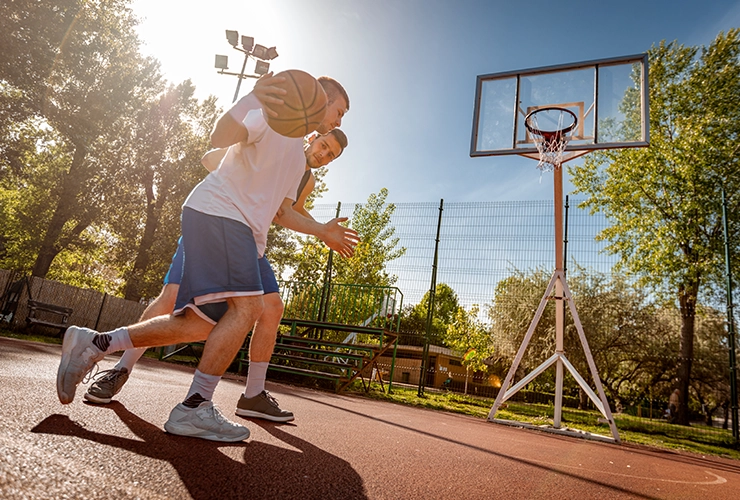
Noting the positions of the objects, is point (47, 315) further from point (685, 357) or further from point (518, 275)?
point (685, 357)

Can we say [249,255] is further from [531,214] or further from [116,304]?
[116,304]

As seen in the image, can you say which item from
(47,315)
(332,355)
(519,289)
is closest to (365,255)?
(519,289)

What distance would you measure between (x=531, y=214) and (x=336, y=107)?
769cm

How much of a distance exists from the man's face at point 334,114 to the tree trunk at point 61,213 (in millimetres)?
15272

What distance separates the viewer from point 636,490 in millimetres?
2340

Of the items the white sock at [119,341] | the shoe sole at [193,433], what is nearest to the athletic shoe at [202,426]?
the shoe sole at [193,433]

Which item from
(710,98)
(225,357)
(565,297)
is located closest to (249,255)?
(225,357)

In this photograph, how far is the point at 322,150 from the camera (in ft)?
10.8

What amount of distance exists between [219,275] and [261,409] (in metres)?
1.23

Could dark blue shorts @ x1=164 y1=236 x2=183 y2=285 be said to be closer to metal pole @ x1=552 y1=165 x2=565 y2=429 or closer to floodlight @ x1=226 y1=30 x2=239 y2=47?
metal pole @ x1=552 y1=165 x2=565 y2=429

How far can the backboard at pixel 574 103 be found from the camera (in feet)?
22.1

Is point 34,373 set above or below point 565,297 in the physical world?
below

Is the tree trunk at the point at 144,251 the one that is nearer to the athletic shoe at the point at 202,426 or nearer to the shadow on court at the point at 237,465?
the shadow on court at the point at 237,465

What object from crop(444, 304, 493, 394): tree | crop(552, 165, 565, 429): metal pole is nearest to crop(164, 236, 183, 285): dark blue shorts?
crop(552, 165, 565, 429): metal pole
